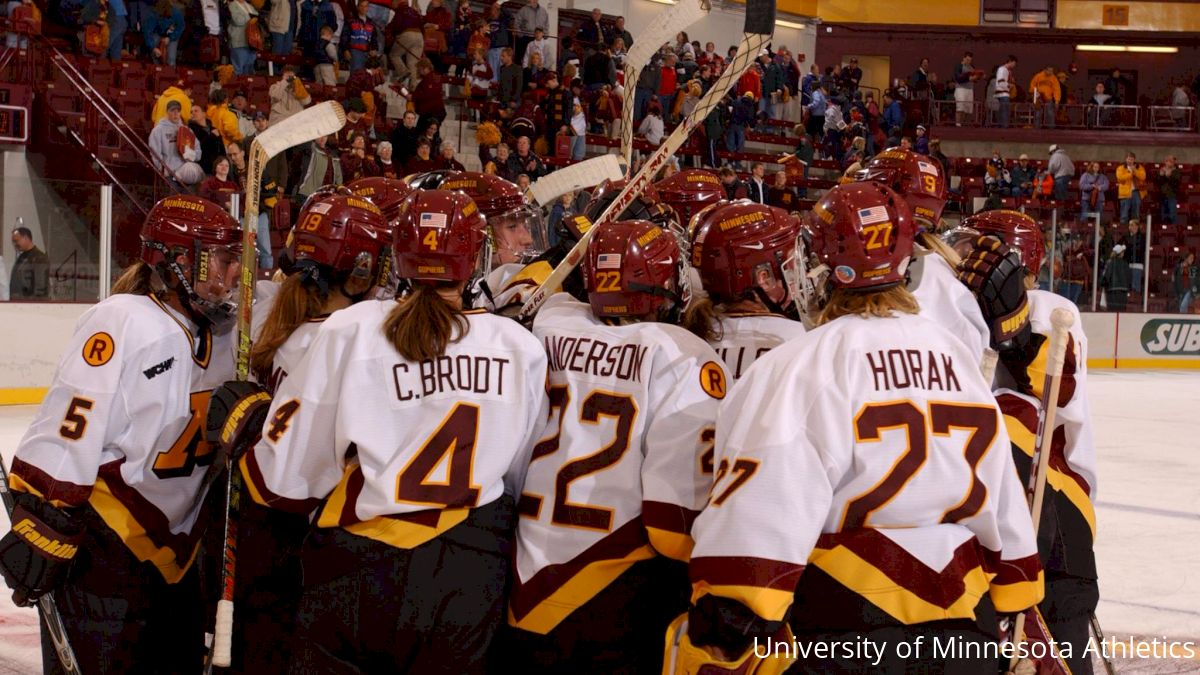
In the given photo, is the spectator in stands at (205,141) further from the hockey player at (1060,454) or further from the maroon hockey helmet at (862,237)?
the maroon hockey helmet at (862,237)

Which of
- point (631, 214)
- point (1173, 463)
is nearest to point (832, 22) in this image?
point (1173, 463)

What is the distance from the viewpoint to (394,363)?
2.40m

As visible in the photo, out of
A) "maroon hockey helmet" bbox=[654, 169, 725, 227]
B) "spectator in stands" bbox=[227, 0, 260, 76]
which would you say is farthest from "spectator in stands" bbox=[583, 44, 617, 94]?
"maroon hockey helmet" bbox=[654, 169, 725, 227]

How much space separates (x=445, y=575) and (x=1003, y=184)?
63.3 ft

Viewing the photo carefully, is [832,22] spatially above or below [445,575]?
above

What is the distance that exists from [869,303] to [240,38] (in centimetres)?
1202

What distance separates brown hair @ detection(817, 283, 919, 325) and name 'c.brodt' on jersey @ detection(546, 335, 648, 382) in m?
0.43

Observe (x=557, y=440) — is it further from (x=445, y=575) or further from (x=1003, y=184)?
(x=1003, y=184)

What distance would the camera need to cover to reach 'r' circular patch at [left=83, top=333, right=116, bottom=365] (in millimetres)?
2799

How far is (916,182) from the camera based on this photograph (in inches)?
125

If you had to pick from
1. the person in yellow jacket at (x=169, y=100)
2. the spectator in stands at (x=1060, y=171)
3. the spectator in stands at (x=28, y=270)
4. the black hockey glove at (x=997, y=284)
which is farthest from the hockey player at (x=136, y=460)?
the spectator in stands at (x=1060, y=171)

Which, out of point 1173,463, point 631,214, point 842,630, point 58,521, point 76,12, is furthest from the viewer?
point 76,12

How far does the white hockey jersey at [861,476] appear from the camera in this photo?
6.63 feet

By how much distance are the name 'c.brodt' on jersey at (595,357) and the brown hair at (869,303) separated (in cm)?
43
